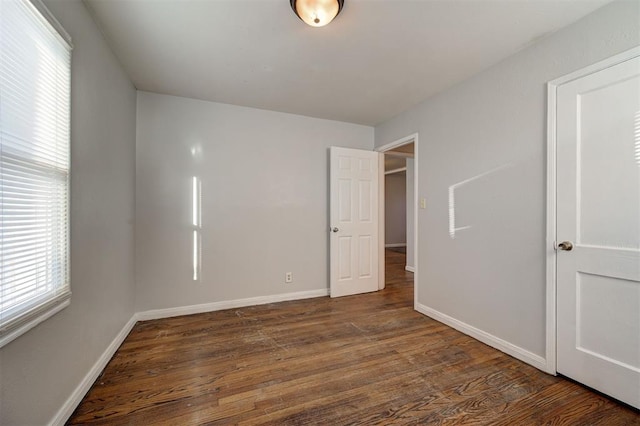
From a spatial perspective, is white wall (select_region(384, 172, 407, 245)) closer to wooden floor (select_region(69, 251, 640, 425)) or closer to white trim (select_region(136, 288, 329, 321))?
white trim (select_region(136, 288, 329, 321))

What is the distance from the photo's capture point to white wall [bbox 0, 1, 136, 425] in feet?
3.78

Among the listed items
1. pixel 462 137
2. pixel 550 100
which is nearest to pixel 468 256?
pixel 462 137

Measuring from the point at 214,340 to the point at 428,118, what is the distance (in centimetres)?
322

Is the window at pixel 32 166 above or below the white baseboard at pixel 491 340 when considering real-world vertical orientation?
above

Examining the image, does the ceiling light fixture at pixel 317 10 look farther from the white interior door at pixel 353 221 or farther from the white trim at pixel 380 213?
the white trim at pixel 380 213

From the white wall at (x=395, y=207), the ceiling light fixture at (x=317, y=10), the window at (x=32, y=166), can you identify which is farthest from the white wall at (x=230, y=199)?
the white wall at (x=395, y=207)

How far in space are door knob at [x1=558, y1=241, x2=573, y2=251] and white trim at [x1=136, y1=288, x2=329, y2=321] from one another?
2559 mm

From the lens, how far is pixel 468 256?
2.47 m

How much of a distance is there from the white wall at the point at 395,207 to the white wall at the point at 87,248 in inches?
301

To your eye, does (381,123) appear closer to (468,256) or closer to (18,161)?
(468,256)

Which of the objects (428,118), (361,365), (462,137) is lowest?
(361,365)

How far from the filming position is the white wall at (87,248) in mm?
1153

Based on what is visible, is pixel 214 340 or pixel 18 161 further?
pixel 214 340

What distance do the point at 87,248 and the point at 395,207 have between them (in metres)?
8.49
